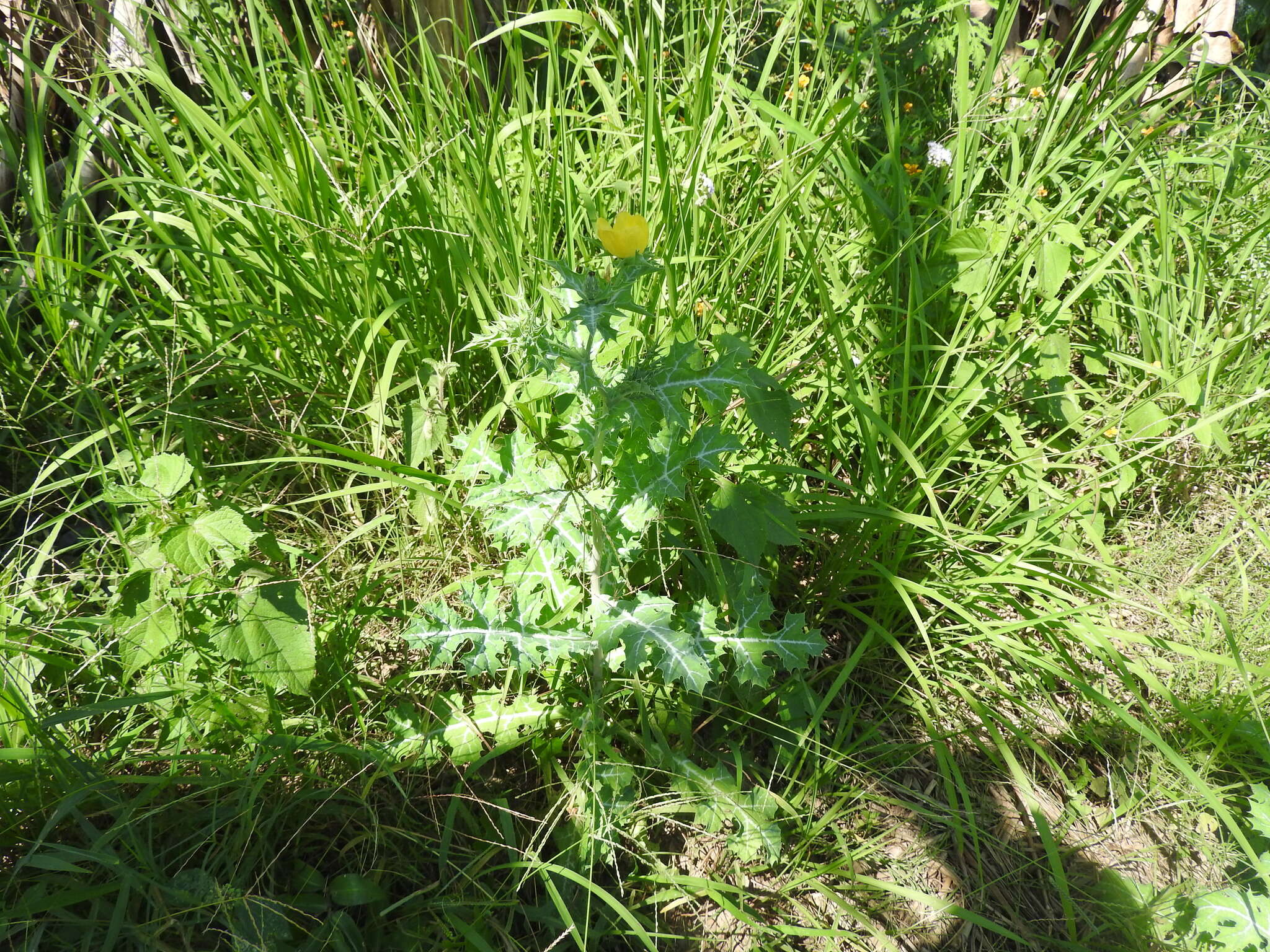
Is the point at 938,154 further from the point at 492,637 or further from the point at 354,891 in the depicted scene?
the point at 354,891

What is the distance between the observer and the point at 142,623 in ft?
4.75

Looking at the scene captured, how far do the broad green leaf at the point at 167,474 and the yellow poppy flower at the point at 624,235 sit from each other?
3.10 ft

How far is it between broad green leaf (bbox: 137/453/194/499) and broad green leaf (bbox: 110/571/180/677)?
161 millimetres

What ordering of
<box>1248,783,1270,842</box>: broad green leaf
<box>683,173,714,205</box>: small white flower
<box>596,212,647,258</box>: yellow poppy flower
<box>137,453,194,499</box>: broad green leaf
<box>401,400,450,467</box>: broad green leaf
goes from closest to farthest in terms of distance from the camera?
<box>596,212,647,258</box>: yellow poppy flower → <box>1248,783,1270,842</box>: broad green leaf → <box>137,453,194,499</box>: broad green leaf → <box>401,400,450,467</box>: broad green leaf → <box>683,173,714,205</box>: small white flower

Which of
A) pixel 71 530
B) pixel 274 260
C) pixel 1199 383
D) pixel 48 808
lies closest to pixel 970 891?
pixel 1199 383

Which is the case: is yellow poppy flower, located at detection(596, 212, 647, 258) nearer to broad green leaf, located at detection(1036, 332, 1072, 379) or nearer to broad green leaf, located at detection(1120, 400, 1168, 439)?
broad green leaf, located at detection(1036, 332, 1072, 379)

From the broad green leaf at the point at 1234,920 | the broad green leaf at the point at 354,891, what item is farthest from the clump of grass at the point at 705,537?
the broad green leaf at the point at 1234,920

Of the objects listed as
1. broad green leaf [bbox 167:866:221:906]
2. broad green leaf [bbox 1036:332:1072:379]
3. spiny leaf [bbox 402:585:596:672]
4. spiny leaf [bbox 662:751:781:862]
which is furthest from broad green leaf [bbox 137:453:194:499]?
broad green leaf [bbox 1036:332:1072:379]

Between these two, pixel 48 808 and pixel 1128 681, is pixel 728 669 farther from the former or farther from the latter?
pixel 48 808

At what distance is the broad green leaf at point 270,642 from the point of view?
57.2 inches

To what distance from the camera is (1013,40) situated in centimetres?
303

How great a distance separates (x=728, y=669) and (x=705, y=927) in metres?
0.46

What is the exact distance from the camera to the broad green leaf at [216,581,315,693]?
4.76 ft

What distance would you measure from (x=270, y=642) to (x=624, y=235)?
3.13 ft
